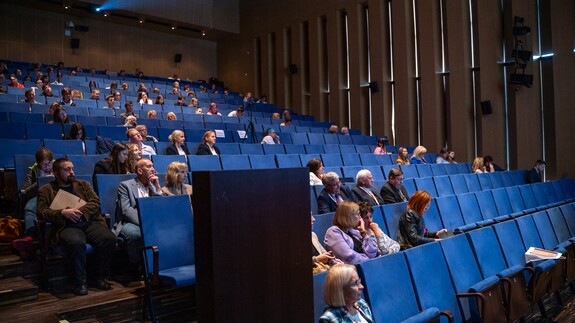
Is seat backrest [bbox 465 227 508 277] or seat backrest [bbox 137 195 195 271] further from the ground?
seat backrest [bbox 137 195 195 271]

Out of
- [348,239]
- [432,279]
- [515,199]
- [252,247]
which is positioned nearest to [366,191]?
[348,239]

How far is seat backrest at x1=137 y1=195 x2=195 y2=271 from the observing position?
2.20m

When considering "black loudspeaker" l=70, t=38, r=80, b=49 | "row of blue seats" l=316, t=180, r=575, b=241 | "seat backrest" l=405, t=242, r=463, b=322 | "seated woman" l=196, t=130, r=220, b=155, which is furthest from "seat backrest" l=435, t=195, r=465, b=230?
"black loudspeaker" l=70, t=38, r=80, b=49

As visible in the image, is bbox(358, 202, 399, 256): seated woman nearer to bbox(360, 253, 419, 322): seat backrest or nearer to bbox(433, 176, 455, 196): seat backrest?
bbox(360, 253, 419, 322): seat backrest

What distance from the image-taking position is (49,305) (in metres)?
2.03

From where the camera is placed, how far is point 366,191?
3.38 metres

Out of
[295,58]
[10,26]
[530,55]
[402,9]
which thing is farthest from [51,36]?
[530,55]

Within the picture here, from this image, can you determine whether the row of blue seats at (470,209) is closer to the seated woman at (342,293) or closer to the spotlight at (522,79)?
the seated woman at (342,293)

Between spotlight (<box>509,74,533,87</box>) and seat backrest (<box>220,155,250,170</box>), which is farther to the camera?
spotlight (<box>509,74,533,87</box>)

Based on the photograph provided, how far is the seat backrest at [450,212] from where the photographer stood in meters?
3.32

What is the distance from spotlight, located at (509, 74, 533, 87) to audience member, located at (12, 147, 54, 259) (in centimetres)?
616

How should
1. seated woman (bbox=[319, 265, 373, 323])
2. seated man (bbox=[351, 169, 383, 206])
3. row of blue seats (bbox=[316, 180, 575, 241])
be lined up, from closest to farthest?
seated woman (bbox=[319, 265, 373, 323]) → row of blue seats (bbox=[316, 180, 575, 241]) → seated man (bbox=[351, 169, 383, 206])

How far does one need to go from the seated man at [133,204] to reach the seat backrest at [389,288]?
1247 millimetres

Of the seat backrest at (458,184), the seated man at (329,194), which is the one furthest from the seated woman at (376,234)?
the seat backrest at (458,184)
